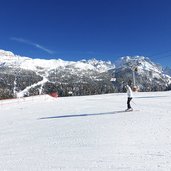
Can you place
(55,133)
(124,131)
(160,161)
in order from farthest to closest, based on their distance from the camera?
(55,133) < (124,131) < (160,161)

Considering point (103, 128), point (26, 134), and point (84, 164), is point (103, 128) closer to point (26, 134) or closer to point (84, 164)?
point (26, 134)

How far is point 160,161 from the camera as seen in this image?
24.5ft

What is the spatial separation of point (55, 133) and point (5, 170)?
4677mm

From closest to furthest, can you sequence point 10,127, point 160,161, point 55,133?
point 160,161
point 55,133
point 10,127

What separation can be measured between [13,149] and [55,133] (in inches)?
101

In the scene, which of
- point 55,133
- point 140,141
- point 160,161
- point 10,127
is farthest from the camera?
point 10,127

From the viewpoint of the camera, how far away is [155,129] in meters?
11.5

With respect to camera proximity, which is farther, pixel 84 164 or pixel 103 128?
pixel 103 128

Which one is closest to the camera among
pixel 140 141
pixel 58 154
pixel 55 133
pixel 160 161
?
pixel 160 161

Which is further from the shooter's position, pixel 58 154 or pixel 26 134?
pixel 26 134

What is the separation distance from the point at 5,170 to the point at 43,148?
217 centimetres

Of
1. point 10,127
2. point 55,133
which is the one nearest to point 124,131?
point 55,133

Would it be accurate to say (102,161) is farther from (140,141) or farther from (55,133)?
(55,133)

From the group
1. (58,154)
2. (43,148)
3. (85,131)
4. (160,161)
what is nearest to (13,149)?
(43,148)
